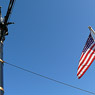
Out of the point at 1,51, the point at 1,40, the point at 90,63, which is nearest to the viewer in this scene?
the point at 1,51

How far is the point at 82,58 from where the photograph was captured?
40.2 ft

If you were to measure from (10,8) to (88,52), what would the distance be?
6622 millimetres

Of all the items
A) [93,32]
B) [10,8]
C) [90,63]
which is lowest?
[90,63]

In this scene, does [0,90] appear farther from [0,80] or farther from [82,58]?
[82,58]

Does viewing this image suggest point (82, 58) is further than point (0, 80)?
Yes

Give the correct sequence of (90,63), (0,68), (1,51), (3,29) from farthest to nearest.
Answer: (90,63) < (3,29) < (1,51) < (0,68)

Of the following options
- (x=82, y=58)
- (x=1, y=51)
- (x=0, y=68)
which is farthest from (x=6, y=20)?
(x=82, y=58)

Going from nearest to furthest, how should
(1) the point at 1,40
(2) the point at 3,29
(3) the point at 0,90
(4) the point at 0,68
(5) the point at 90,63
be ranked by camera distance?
1. (3) the point at 0,90
2. (4) the point at 0,68
3. (1) the point at 1,40
4. (2) the point at 3,29
5. (5) the point at 90,63

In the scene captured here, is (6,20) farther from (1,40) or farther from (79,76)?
(79,76)

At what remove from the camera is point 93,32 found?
40.1 ft

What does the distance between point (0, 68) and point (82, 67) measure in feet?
23.3

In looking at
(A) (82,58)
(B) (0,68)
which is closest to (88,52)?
(A) (82,58)

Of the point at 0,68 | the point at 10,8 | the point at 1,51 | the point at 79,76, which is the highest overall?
the point at 10,8

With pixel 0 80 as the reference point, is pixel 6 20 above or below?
above
